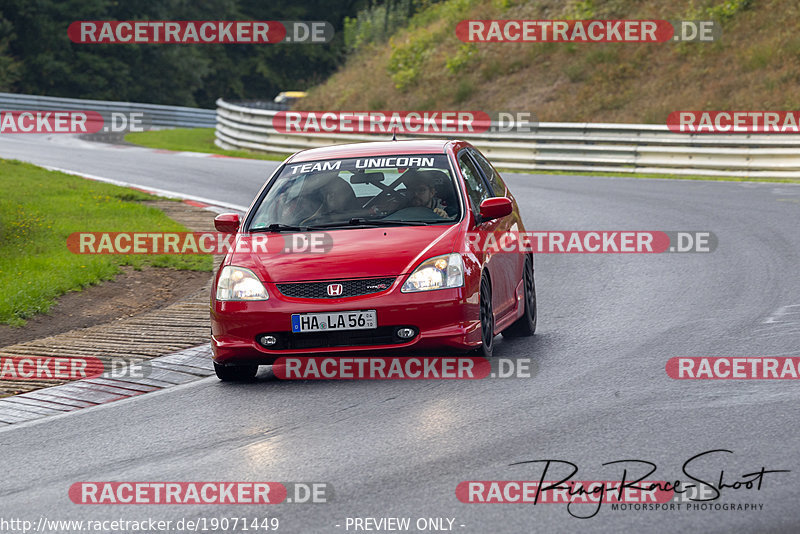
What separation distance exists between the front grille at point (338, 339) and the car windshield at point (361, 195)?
1.03 m

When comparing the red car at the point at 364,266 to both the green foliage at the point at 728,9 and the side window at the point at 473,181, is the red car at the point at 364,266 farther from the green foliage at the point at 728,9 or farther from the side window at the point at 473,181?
the green foliage at the point at 728,9

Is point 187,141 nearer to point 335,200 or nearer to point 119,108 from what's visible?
point 119,108

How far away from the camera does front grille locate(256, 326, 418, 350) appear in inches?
323

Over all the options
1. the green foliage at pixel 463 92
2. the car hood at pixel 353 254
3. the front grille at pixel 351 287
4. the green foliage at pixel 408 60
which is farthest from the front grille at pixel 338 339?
the green foliage at pixel 408 60

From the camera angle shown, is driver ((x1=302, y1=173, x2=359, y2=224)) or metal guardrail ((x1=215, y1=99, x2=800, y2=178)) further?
metal guardrail ((x1=215, y1=99, x2=800, y2=178))

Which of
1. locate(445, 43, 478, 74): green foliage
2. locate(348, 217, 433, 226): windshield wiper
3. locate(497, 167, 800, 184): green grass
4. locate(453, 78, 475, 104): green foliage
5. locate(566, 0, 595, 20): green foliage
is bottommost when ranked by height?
locate(497, 167, 800, 184): green grass

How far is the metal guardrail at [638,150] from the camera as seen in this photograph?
23.3 meters

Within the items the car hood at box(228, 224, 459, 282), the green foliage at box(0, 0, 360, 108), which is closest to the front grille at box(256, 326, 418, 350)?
the car hood at box(228, 224, 459, 282)

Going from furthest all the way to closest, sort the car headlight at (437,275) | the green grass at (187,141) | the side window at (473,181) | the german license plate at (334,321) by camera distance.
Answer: the green grass at (187,141) → the side window at (473,181) → the car headlight at (437,275) → the german license plate at (334,321)

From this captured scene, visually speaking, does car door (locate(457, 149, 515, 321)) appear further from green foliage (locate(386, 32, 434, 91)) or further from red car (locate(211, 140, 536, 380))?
green foliage (locate(386, 32, 434, 91))

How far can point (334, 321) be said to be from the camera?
8.20 meters

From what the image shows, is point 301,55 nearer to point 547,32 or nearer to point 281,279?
point 547,32

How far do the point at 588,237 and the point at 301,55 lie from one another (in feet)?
165

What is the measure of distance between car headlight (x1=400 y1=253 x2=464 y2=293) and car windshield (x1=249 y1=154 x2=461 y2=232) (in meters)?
0.66
